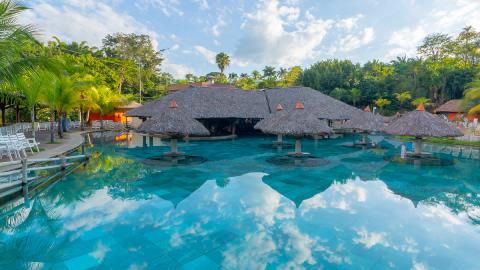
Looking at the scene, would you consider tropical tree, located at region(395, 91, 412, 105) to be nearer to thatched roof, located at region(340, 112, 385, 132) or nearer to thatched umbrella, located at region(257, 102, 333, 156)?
thatched roof, located at region(340, 112, 385, 132)

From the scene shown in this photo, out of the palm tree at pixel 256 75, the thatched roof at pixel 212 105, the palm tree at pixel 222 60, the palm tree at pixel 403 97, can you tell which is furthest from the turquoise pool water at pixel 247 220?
the palm tree at pixel 222 60

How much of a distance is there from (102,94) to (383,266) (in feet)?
87.0

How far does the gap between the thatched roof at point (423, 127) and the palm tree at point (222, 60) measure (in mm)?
46413

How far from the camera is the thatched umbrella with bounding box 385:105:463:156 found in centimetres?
1291

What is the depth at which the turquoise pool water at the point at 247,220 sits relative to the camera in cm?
472

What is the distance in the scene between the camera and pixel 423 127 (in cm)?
1301

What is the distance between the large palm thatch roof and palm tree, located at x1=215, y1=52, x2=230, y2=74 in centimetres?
3260

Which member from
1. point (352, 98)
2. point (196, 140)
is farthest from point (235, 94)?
point (352, 98)

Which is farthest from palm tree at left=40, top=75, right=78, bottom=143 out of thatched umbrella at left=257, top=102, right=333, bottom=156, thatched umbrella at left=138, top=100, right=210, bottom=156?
thatched umbrella at left=257, top=102, right=333, bottom=156

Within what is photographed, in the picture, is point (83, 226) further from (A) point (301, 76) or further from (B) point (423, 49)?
(B) point (423, 49)

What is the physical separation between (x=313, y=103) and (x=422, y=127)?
10.6 meters

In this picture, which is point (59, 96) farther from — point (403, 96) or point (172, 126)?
point (403, 96)

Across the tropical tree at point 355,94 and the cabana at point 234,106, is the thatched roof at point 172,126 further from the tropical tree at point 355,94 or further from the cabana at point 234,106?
the tropical tree at point 355,94

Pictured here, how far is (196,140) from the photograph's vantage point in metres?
20.2
